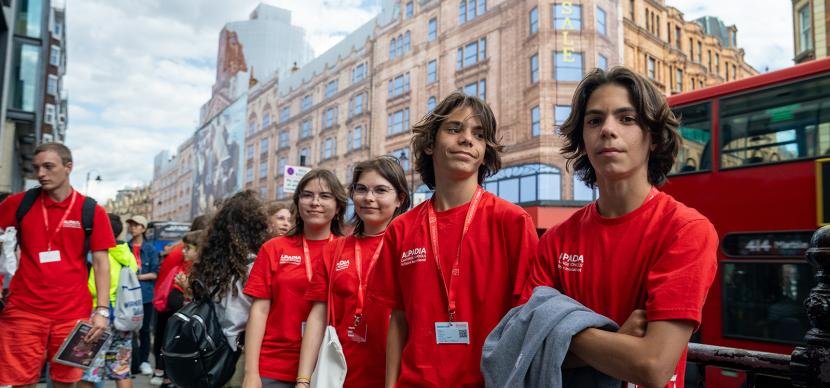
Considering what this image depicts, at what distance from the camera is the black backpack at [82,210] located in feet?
14.4

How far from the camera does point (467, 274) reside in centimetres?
212

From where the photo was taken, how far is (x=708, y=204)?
7.45 metres

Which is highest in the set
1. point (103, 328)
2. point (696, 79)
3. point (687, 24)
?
point (687, 24)

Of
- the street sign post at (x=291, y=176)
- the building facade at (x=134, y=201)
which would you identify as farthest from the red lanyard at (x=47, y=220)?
the building facade at (x=134, y=201)

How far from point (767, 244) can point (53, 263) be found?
729 centimetres

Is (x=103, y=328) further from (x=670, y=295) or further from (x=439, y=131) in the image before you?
(x=670, y=295)

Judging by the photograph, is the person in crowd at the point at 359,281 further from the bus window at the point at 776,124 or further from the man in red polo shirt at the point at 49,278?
the bus window at the point at 776,124

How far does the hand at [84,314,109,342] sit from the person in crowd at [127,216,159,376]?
4305mm

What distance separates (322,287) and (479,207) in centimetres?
119

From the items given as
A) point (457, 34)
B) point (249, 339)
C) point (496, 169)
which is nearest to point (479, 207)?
point (496, 169)

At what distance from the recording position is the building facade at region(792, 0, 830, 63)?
19.2 m

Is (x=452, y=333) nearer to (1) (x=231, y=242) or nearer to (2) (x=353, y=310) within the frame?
(2) (x=353, y=310)

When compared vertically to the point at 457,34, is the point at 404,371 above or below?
below

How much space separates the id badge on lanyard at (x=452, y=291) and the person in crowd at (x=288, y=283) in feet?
4.29
